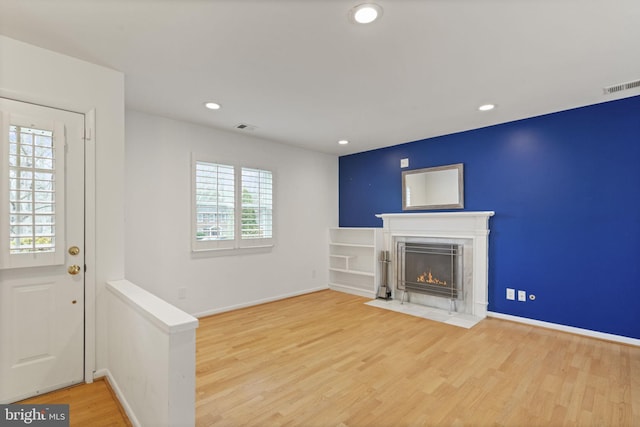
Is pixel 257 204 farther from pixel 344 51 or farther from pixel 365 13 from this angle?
pixel 365 13

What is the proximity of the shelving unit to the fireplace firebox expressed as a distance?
1.46 ft

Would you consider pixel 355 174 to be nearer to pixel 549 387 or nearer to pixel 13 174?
pixel 549 387

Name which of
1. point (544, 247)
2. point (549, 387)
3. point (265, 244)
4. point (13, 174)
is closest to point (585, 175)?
point (544, 247)

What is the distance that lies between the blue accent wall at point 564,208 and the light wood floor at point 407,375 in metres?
0.38

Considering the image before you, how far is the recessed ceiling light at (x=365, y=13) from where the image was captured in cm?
177

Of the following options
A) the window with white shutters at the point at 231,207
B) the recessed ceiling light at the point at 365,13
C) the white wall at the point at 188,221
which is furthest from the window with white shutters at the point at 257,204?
the recessed ceiling light at the point at 365,13

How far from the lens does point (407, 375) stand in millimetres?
2525

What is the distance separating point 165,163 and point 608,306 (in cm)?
521

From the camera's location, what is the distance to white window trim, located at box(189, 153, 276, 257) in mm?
3939

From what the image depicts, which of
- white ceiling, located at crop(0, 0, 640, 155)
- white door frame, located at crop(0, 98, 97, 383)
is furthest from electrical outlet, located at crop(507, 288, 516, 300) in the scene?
white door frame, located at crop(0, 98, 97, 383)

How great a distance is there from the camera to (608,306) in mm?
3238

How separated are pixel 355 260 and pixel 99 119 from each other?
4301mm

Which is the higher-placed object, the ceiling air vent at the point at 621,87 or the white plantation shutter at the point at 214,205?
the ceiling air vent at the point at 621,87

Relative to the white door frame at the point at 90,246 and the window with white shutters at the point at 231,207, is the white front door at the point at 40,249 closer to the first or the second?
the white door frame at the point at 90,246
